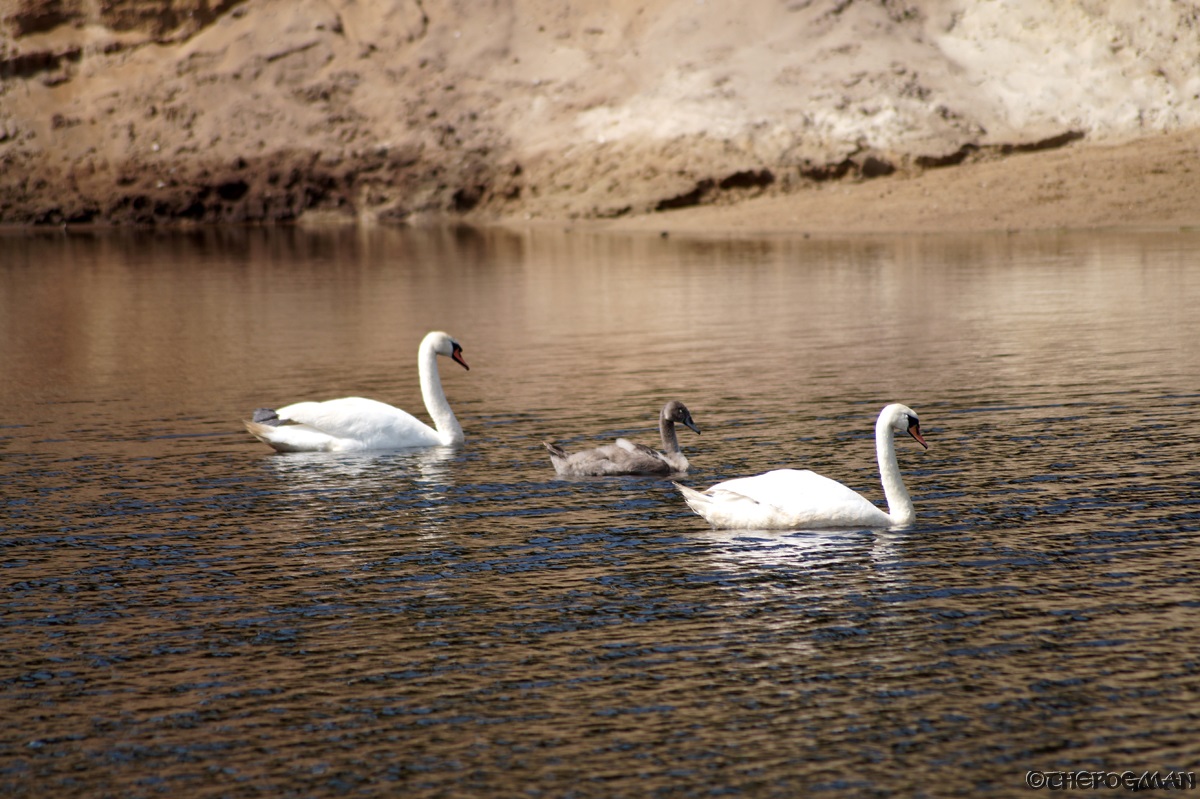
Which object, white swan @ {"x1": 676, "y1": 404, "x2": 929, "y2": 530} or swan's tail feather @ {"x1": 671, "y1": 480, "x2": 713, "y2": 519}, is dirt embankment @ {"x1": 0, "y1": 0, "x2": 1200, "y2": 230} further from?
swan's tail feather @ {"x1": 671, "y1": 480, "x2": 713, "y2": 519}

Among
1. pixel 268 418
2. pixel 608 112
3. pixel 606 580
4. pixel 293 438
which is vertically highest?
pixel 608 112

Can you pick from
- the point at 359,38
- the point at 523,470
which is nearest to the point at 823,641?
the point at 523,470

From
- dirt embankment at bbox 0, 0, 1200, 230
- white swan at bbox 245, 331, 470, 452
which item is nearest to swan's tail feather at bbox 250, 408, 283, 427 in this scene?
white swan at bbox 245, 331, 470, 452

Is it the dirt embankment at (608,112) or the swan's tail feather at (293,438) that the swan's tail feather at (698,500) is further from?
the dirt embankment at (608,112)

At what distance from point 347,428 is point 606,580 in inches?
212

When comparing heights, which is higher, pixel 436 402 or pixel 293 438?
pixel 436 402

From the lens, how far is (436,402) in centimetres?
1492

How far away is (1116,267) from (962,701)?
904 inches

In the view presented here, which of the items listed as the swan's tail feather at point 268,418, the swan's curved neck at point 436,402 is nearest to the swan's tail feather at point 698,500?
the swan's curved neck at point 436,402

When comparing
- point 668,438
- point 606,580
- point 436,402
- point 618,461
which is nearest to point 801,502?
point 606,580

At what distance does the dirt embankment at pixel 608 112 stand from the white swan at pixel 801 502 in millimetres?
29419

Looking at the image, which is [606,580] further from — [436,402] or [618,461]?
[436,402]

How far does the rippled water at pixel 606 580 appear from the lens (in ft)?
23.0

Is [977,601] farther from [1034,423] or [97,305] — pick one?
[97,305]
